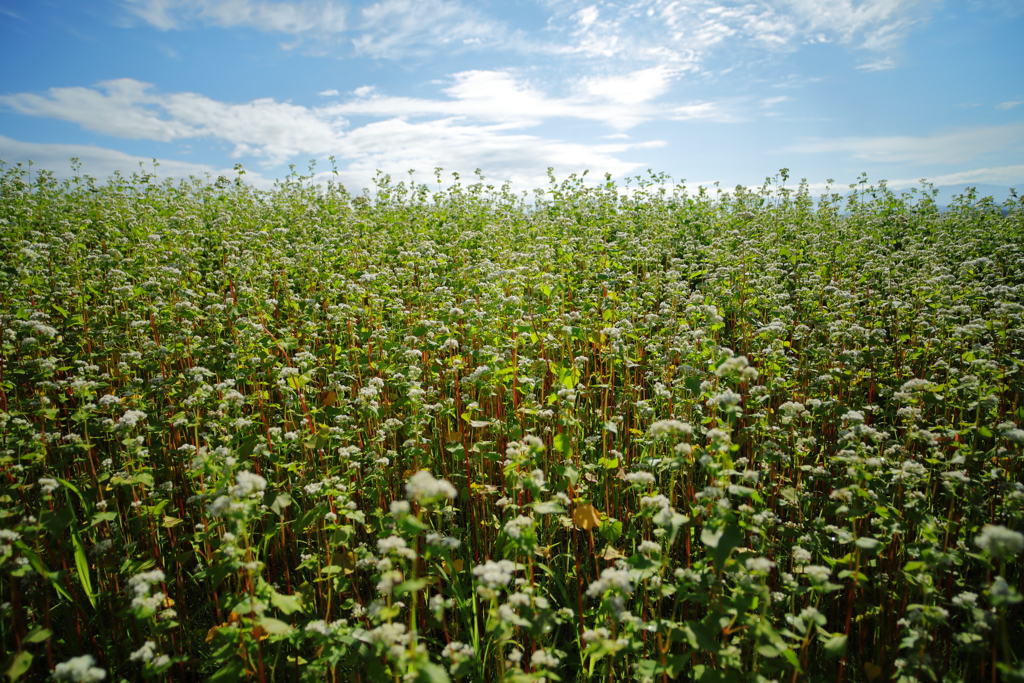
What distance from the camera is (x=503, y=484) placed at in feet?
15.0

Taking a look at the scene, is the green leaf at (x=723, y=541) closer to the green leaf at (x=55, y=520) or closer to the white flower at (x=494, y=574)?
the white flower at (x=494, y=574)

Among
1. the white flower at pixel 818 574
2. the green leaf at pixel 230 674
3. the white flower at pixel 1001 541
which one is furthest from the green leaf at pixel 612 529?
the green leaf at pixel 230 674

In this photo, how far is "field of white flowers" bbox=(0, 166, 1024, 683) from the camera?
2.48 meters

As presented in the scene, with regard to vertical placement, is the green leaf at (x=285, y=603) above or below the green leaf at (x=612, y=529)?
above

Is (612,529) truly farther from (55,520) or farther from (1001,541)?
(55,520)

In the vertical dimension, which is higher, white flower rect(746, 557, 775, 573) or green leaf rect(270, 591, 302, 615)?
white flower rect(746, 557, 775, 573)

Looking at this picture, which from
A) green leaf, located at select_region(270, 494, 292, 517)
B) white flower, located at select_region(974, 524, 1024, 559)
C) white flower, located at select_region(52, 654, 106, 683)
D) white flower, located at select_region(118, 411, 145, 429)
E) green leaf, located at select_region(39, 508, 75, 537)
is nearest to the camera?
white flower, located at select_region(974, 524, 1024, 559)

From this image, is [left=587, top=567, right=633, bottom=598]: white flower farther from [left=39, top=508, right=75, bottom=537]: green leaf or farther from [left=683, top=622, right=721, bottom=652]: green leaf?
[left=39, top=508, right=75, bottom=537]: green leaf

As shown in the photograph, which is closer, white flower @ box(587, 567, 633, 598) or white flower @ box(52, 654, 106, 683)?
white flower @ box(52, 654, 106, 683)

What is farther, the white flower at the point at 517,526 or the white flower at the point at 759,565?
the white flower at the point at 517,526

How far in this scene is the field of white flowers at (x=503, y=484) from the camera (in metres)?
2.48

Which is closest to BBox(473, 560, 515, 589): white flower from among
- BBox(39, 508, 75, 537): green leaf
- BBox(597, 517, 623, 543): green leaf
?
BBox(597, 517, 623, 543): green leaf

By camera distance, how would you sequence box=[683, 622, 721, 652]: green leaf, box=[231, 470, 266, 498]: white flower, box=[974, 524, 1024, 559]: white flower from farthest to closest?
box=[231, 470, 266, 498]: white flower → box=[683, 622, 721, 652]: green leaf → box=[974, 524, 1024, 559]: white flower

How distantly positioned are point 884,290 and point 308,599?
340 inches
